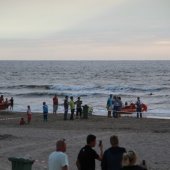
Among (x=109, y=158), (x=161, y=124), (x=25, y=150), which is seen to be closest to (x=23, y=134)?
(x=25, y=150)

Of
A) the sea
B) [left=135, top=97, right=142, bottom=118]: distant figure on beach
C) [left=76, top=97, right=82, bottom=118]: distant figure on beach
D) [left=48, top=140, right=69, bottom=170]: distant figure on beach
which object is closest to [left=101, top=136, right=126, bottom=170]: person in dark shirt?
[left=48, top=140, right=69, bottom=170]: distant figure on beach

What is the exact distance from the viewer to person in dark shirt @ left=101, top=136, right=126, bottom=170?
7.65m

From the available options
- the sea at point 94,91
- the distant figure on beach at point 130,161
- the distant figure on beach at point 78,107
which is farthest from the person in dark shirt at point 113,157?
the sea at point 94,91

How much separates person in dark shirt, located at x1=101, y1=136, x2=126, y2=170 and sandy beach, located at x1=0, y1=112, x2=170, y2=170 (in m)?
5.43

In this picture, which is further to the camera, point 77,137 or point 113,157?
point 77,137

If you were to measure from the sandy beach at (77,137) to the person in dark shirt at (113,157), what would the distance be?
214 inches

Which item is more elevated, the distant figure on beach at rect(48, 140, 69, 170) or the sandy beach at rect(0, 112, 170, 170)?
the distant figure on beach at rect(48, 140, 69, 170)

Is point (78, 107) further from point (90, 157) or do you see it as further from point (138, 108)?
point (90, 157)

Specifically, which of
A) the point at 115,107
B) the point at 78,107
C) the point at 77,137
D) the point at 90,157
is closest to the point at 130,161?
the point at 90,157

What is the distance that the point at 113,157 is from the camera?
25.2 ft

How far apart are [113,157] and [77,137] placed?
1153cm

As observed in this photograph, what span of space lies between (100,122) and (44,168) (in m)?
12.2

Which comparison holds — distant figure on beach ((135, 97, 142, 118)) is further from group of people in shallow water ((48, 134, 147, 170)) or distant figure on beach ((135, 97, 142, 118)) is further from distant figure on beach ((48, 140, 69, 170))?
distant figure on beach ((48, 140, 69, 170))

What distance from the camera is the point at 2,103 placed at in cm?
3338
